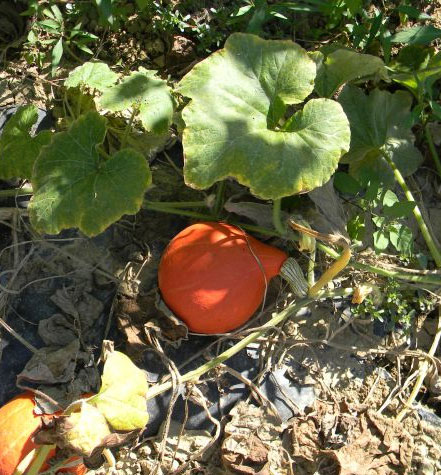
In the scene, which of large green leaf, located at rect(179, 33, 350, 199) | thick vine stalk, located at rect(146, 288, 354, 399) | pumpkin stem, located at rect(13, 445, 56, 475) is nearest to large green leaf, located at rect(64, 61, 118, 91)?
large green leaf, located at rect(179, 33, 350, 199)

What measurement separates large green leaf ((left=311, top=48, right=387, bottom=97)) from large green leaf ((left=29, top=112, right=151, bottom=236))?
0.68m

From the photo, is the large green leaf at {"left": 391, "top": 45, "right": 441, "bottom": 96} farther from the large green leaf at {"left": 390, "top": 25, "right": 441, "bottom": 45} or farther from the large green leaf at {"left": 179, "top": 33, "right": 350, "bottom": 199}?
the large green leaf at {"left": 179, "top": 33, "right": 350, "bottom": 199}

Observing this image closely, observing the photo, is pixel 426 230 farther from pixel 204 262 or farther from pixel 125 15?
pixel 125 15

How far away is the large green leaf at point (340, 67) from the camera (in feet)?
6.85

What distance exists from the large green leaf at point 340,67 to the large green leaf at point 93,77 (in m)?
0.66

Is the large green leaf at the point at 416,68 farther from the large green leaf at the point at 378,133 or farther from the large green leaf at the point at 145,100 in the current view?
the large green leaf at the point at 145,100

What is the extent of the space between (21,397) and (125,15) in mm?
1412

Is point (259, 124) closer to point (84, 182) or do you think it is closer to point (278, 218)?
point (278, 218)

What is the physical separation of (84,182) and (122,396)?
63cm

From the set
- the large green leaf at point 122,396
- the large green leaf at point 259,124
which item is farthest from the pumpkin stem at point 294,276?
the large green leaf at point 122,396

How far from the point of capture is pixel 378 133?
2.31 m

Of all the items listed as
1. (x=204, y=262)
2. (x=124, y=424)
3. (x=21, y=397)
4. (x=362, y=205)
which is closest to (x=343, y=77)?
(x=362, y=205)

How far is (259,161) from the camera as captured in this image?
1.79 m

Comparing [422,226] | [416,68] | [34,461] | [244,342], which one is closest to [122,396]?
[34,461]
